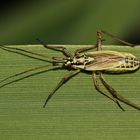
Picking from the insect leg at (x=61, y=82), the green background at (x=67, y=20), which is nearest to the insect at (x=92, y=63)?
the insect leg at (x=61, y=82)

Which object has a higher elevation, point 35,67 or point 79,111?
point 35,67

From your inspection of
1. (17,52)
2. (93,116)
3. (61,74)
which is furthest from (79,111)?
(17,52)

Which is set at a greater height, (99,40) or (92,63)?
(99,40)

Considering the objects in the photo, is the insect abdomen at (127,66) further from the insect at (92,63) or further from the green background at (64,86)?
the green background at (64,86)

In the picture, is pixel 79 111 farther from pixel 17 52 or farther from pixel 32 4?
pixel 32 4

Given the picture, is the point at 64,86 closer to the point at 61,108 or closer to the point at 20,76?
the point at 61,108

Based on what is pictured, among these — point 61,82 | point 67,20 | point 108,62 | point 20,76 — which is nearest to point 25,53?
point 20,76
